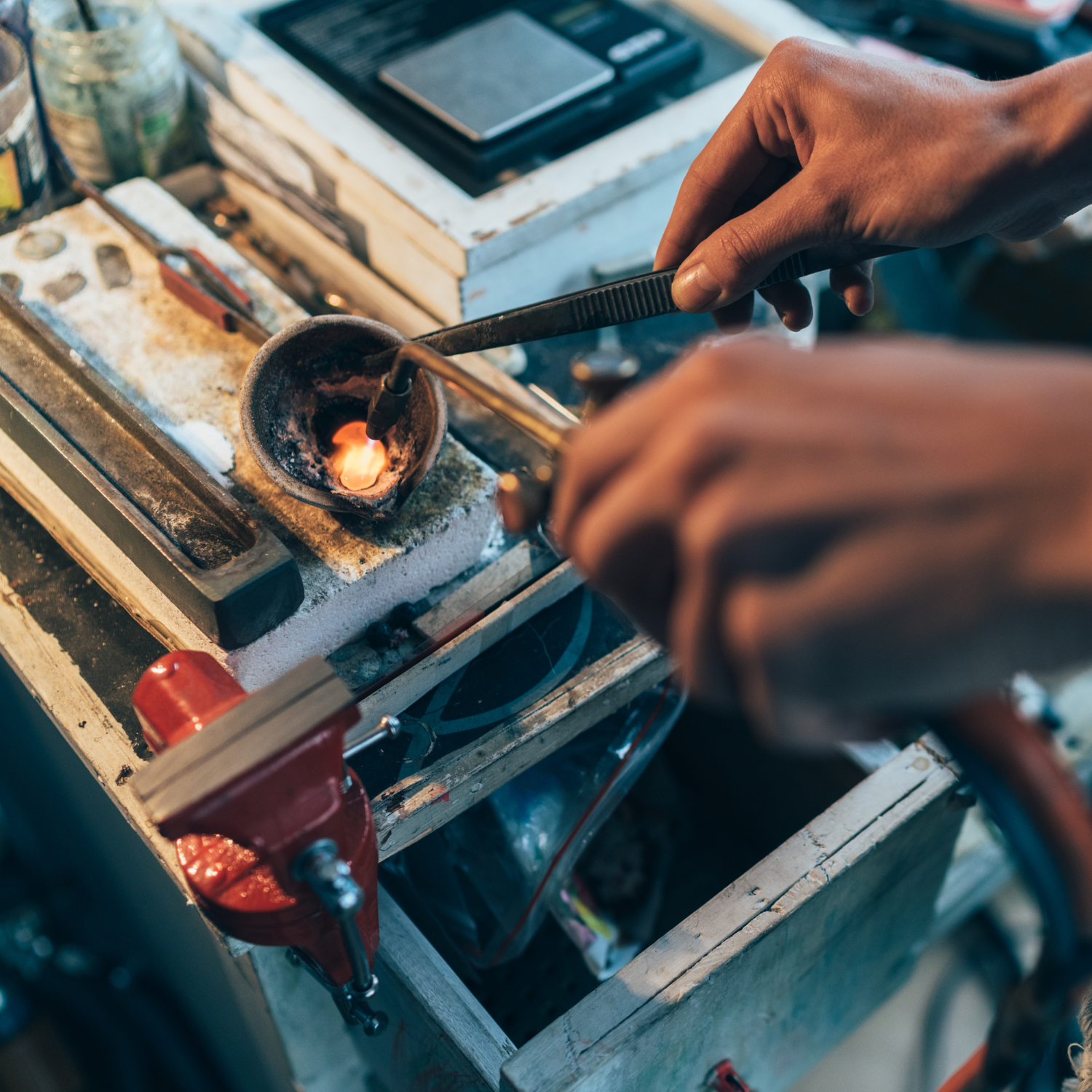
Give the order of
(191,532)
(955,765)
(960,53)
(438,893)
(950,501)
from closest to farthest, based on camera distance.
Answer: (950,501) → (191,532) → (955,765) → (438,893) → (960,53)

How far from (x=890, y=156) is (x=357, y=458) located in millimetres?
523

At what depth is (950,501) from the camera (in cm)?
38

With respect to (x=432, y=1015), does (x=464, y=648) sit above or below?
above

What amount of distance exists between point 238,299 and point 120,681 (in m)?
0.40

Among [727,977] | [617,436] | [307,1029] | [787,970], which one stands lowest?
[307,1029]

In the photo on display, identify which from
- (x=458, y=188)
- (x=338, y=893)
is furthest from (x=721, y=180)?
(x=338, y=893)

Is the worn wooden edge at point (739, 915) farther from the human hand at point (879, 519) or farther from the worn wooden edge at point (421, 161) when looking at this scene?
the worn wooden edge at point (421, 161)

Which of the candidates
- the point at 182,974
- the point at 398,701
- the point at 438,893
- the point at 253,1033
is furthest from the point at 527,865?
the point at 182,974

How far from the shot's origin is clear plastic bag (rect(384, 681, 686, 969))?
100 cm

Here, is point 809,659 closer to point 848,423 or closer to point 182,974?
point 848,423

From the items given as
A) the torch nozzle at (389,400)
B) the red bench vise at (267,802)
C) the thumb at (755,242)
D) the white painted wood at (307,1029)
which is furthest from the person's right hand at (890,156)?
the white painted wood at (307,1029)

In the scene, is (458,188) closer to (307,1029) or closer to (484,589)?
(484,589)

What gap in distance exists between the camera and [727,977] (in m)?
0.82

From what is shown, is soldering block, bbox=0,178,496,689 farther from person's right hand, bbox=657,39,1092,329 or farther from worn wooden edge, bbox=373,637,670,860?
person's right hand, bbox=657,39,1092,329
